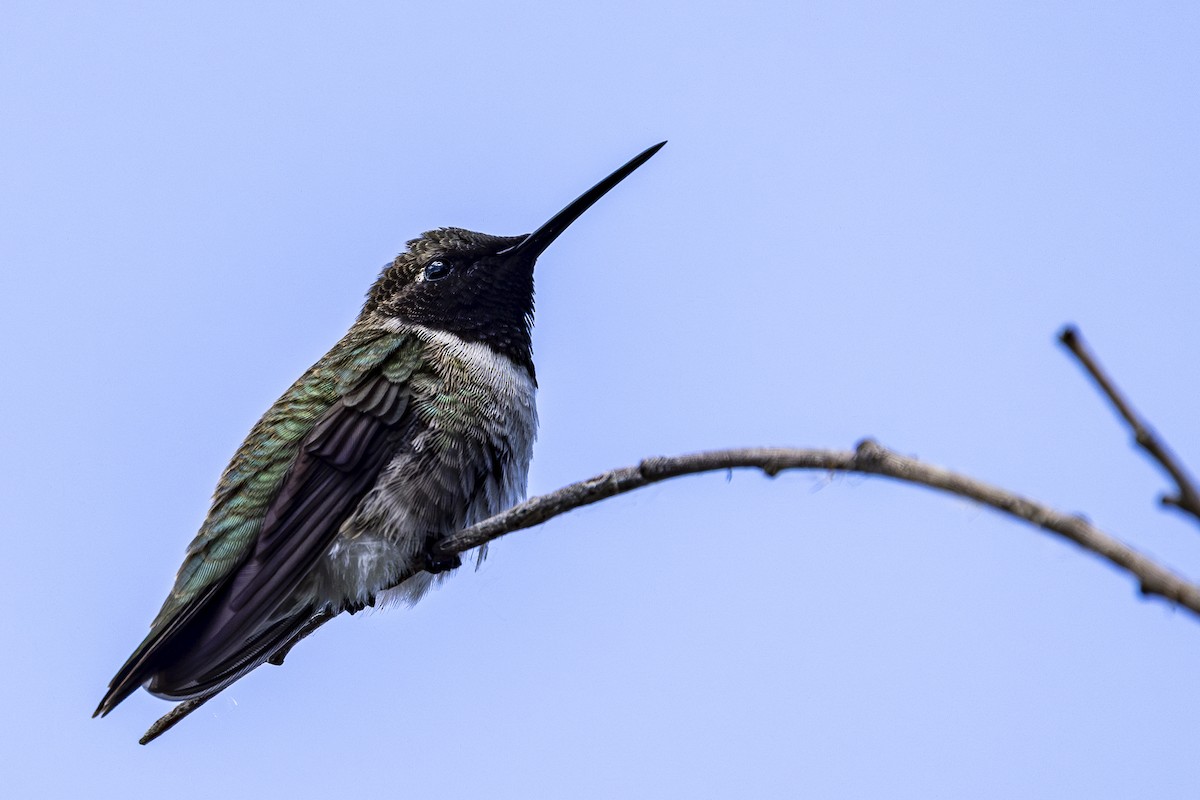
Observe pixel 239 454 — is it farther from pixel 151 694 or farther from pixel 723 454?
pixel 723 454

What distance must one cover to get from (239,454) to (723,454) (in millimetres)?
4285

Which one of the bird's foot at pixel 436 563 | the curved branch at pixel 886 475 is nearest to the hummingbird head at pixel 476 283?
the bird's foot at pixel 436 563

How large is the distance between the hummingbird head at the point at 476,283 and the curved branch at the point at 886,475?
3.30 meters

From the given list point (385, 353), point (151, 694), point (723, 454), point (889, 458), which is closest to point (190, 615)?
point (151, 694)

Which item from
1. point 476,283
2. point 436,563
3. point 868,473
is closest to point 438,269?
point 476,283

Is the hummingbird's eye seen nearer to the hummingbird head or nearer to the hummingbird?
the hummingbird head

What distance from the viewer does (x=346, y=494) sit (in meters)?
5.73

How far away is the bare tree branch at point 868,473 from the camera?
139cm

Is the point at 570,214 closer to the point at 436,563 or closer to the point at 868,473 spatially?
the point at 436,563

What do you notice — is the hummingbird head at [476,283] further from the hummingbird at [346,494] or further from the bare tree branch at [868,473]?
the bare tree branch at [868,473]

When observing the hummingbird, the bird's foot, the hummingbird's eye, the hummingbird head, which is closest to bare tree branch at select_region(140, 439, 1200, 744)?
the bird's foot

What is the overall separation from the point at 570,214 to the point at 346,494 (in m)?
2.29

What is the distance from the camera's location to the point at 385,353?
20.7ft

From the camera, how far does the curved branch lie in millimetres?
1390
